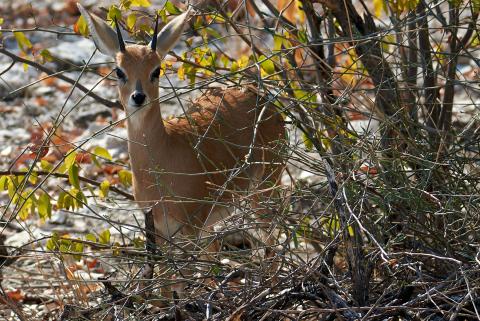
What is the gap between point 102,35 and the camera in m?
5.89

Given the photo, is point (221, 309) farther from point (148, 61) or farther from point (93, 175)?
point (93, 175)

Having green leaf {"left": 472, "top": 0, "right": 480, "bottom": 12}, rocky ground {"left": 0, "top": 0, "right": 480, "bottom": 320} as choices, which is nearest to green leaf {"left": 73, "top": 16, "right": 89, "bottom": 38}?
rocky ground {"left": 0, "top": 0, "right": 480, "bottom": 320}

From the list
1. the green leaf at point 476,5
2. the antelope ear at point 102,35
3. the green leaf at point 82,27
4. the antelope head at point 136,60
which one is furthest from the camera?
the antelope ear at point 102,35

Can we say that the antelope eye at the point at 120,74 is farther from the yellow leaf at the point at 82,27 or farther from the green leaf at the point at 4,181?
the green leaf at the point at 4,181

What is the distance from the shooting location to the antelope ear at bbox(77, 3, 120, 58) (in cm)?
582

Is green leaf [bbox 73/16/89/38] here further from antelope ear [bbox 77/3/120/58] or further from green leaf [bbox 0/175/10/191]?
green leaf [bbox 0/175/10/191]

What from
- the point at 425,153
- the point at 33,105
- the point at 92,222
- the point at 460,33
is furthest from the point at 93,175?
the point at 425,153

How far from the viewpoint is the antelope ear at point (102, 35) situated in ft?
19.1

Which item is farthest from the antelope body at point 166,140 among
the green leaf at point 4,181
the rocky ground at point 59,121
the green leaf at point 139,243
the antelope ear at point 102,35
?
the green leaf at point 4,181

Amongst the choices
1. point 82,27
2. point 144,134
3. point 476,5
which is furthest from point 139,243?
point 476,5

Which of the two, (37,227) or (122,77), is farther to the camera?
(37,227)

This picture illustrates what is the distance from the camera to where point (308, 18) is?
5.98 metres

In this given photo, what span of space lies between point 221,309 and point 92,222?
136 inches

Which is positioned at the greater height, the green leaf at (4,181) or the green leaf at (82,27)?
the green leaf at (82,27)
